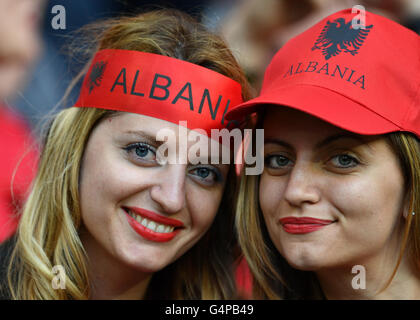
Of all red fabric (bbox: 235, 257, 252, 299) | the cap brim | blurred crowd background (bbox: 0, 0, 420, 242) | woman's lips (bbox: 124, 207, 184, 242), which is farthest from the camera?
blurred crowd background (bbox: 0, 0, 420, 242)

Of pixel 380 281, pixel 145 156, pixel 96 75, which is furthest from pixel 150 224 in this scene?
pixel 380 281

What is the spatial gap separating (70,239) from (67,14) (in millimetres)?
1750

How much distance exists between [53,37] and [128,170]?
7.43 feet

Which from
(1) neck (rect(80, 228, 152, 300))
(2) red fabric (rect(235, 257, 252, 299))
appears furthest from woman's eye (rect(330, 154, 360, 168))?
(1) neck (rect(80, 228, 152, 300))

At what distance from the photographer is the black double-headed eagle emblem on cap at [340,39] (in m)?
2.00

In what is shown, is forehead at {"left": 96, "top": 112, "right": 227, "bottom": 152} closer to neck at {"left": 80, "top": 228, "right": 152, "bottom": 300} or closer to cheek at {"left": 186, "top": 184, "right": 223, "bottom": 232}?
cheek at {"left": 186, "top": 184, "right": 223, "bottom": 232}

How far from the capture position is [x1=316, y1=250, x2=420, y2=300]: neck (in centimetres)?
204

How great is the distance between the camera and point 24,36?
3850 mm

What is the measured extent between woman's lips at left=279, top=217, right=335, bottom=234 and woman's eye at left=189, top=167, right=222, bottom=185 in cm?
44

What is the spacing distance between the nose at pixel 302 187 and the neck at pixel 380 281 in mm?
384

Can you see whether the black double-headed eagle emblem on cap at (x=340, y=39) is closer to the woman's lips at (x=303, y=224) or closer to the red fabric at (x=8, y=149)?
the woman's lips at (x=303, y=224)
